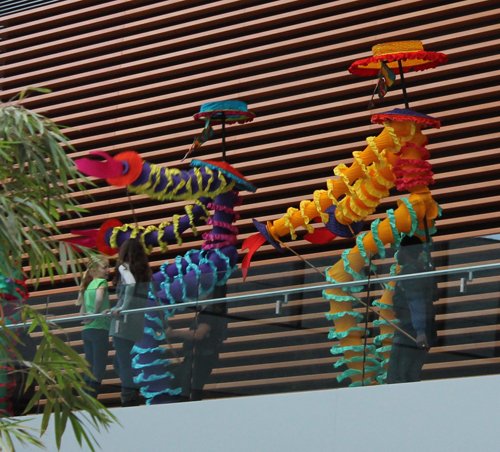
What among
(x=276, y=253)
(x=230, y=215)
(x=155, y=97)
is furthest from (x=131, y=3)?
(x=230, y=215)

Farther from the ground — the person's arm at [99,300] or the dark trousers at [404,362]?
the person's arm at [99,300]

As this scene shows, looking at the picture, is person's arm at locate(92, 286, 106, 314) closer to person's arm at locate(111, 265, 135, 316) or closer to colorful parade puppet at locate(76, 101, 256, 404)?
person's arm at locate(111, 265, 135, 316)

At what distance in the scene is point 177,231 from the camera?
5.25m

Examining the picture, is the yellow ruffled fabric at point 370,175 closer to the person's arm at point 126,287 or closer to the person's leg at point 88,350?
the person's arm at point 126,287

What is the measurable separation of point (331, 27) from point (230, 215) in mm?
2546

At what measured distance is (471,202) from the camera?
602 centimetres

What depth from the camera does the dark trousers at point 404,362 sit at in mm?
3986

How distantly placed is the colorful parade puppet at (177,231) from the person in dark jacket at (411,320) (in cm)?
100

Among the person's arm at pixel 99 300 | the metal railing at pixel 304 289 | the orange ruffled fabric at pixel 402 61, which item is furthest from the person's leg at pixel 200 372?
the orange ruffled fabric at pixel 402 61

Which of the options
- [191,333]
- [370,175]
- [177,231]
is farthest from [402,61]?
[191,333]

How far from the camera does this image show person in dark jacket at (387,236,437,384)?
3.95 metres

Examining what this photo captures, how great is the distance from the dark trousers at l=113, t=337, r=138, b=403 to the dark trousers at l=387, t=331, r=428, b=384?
57.1 inches

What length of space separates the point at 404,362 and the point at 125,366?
156 cm

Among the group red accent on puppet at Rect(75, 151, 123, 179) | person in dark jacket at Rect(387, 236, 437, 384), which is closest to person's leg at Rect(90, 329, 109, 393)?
red accent on puppet at Rect(75, 151, 123, 179)
